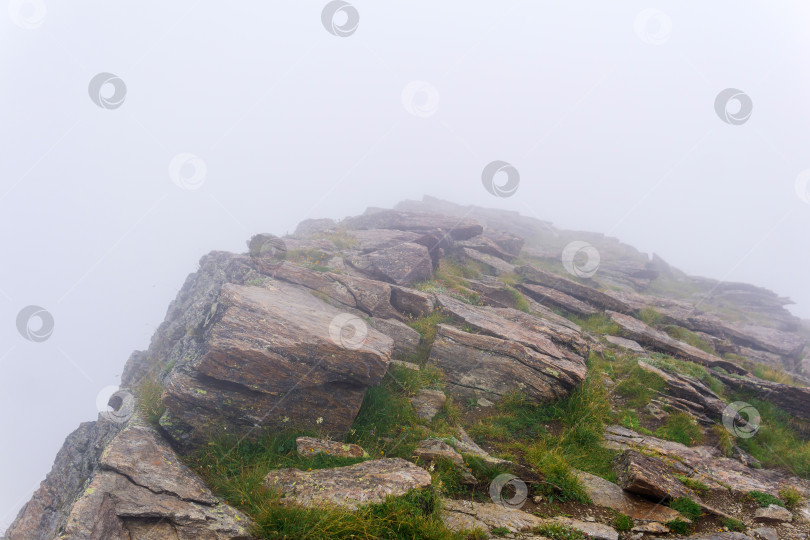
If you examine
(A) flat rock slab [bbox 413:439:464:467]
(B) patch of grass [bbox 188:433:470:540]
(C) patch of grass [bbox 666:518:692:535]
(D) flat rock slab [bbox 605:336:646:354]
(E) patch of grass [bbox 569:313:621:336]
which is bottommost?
(B) patch of grass [bbox 188:433:470:540]

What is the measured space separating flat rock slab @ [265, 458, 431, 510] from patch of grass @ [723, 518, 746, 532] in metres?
6.22

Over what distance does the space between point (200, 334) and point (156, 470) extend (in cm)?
485

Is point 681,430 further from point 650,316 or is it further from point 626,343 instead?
point 650,316

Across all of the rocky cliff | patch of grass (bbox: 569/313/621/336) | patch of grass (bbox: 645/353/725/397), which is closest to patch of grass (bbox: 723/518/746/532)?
the rocky cliff

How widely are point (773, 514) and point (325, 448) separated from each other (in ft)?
32.8

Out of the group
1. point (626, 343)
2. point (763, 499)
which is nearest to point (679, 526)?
point (763, 499)

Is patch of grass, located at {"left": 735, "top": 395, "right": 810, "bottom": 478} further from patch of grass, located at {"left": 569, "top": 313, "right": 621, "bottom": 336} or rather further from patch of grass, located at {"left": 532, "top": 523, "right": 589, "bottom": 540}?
patch of grass, located at {"left": 532, "top": 523, "right": 589, "bottom": 540}

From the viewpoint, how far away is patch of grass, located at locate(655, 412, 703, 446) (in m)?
10.9

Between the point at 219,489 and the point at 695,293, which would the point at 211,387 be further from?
the point at 695,293

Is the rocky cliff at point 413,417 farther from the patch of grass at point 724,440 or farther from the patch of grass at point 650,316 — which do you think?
the patch of grass at point 650,316

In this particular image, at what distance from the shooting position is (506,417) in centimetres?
1051

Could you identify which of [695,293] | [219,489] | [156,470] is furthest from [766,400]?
A: [695,293]

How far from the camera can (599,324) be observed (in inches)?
725

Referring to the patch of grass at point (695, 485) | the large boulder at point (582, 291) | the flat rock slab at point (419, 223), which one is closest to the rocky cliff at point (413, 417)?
the patch of grass at point (695, 485)
